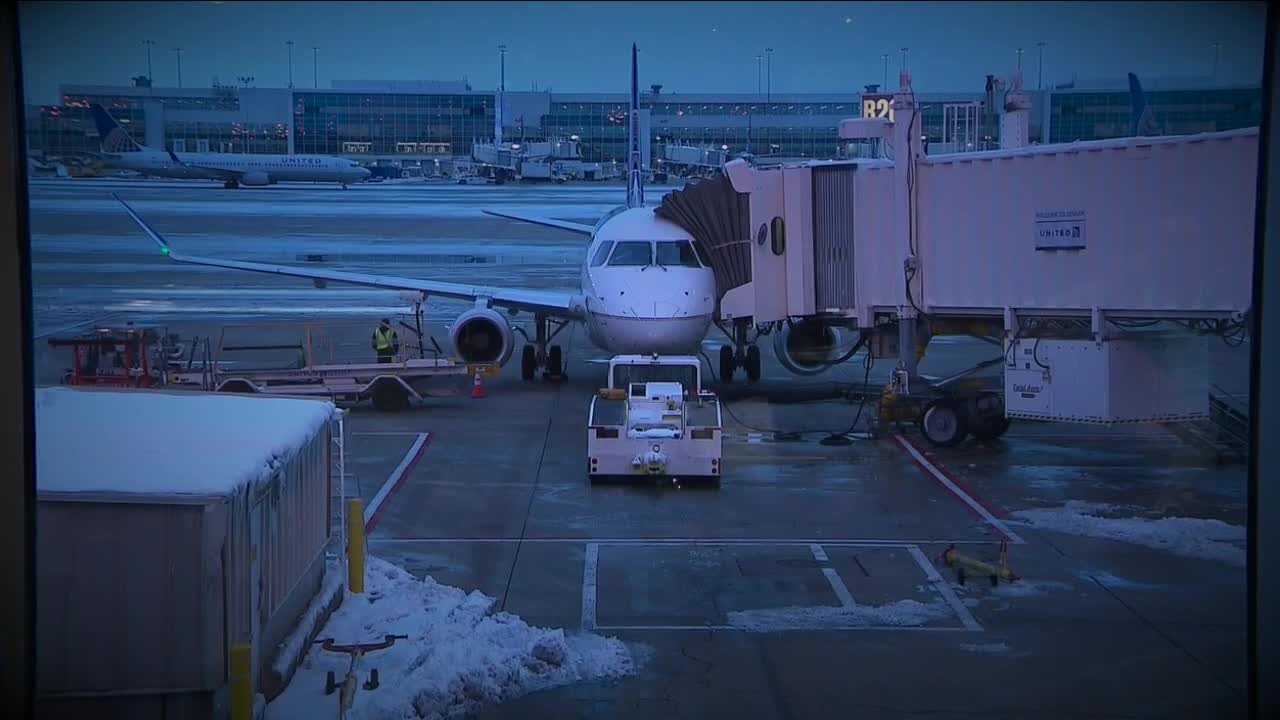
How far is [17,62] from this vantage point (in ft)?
21.4

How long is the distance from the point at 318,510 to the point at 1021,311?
13.1 meters

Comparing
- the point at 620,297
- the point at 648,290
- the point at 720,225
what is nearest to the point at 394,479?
the point at 620,297

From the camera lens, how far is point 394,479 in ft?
63.3

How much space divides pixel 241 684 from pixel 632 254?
18217 millimetres

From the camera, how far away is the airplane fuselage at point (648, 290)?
24.2m

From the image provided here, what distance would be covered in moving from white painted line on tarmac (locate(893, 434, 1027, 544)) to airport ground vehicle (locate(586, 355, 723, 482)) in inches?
136

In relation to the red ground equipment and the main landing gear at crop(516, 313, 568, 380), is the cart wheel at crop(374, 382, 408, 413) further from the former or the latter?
the main landing gear at crop(516, 313, 568, 380)

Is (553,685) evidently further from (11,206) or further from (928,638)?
(11,206)

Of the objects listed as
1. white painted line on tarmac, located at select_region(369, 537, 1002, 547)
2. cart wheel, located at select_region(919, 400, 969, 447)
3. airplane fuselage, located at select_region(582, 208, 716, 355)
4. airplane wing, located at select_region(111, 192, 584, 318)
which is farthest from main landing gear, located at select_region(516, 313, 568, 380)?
white painted line on tarmac, located at select_region(369, 537, 1002, 547)

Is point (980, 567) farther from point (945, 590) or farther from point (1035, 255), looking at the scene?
point (1035, 255)

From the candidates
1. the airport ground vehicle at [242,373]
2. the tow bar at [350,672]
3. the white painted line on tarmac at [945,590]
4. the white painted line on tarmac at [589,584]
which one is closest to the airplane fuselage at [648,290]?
the airport ground vehicle at [242,373]

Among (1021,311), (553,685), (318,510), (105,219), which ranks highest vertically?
(105,219)

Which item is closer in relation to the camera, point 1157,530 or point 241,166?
point 1157,530

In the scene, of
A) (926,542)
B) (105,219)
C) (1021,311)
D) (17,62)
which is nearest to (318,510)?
(17,62)
